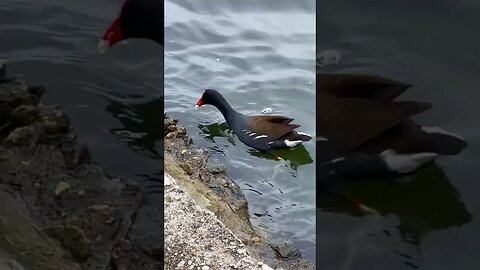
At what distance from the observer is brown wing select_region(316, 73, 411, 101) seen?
4.42ft

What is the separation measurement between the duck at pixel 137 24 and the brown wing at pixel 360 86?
37 cm

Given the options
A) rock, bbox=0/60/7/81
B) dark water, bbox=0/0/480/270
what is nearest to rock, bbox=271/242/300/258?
dark water, bbox=0/0/480/270

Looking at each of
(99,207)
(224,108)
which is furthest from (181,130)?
(99,207)

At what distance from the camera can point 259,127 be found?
165 cm

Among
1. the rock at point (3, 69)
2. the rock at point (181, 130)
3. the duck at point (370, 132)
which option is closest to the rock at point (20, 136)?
the rock at point (3, 69)

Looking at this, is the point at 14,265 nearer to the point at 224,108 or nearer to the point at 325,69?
the point at 224,108

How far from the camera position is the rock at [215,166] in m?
1.88

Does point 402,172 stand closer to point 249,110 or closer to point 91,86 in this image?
point 249,110

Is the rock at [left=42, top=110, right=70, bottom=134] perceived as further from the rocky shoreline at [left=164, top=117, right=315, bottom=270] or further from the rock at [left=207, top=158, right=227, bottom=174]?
the rock at [left=207, top=158, right=227, bottom=174]

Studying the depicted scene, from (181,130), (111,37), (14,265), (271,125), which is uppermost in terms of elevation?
(111,37)

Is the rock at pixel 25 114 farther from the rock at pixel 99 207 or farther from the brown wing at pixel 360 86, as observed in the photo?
the brown wing at pixel 360 86

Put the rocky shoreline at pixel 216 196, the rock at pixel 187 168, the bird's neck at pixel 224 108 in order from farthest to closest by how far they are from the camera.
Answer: the rock at pixel 187 168 < the rocky shoreline at pixel 216 196 < the bird's neck at pixel 224 108

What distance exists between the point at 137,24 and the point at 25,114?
0.31 meters

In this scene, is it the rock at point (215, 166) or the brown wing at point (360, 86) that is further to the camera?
the rock at point (215, 166)
